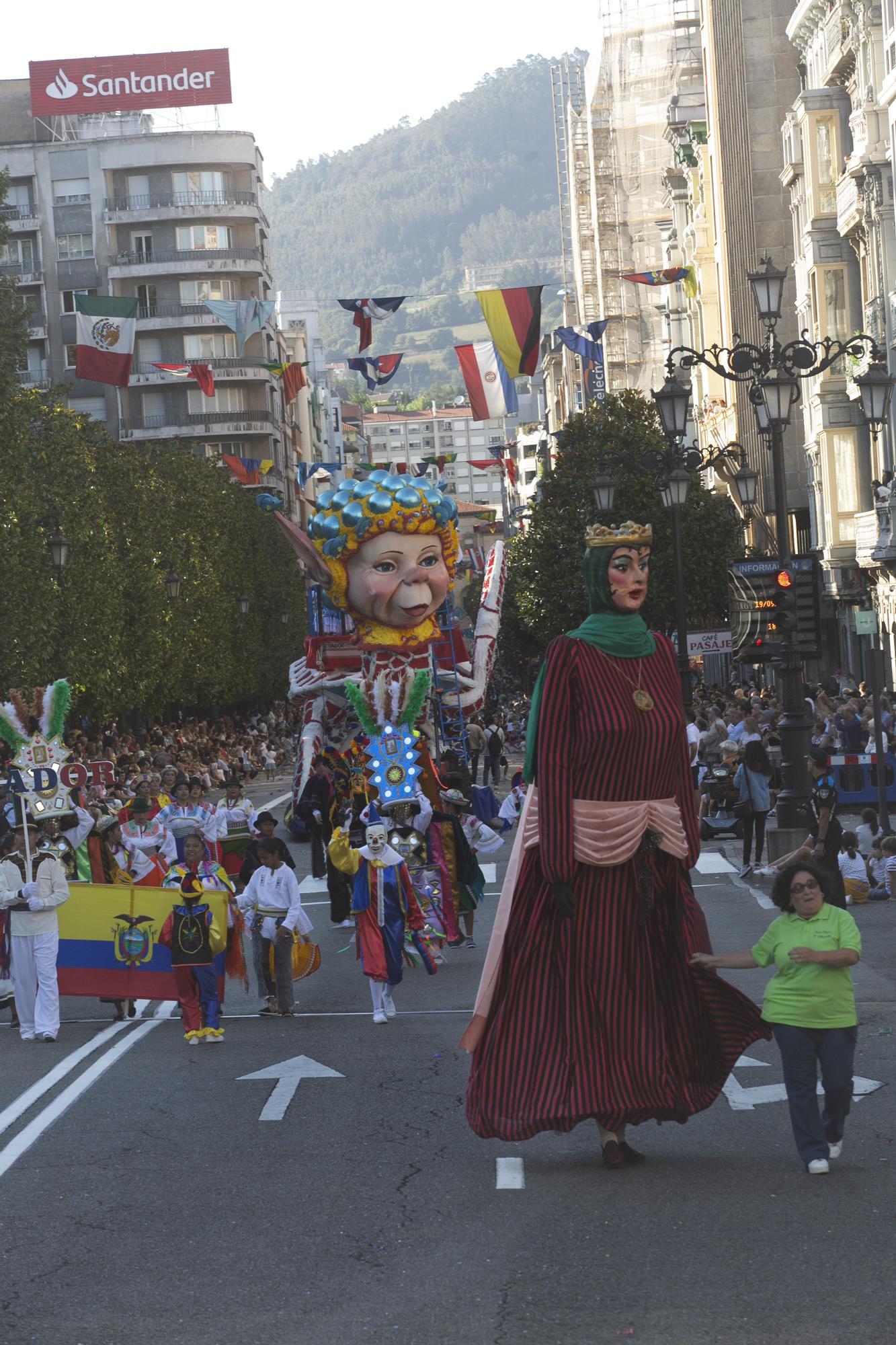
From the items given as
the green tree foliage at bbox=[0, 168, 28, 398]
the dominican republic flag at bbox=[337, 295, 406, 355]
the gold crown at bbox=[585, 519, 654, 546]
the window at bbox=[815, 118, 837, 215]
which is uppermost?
the window at bbox=[815, 118, 837, 215]

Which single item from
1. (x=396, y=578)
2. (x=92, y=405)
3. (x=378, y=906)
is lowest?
(x=378, y=906)

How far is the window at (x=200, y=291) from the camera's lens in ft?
276

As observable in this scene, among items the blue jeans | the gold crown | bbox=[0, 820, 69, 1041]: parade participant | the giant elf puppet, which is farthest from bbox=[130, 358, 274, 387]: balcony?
the blue jeans

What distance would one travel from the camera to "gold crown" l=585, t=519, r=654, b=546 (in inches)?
344

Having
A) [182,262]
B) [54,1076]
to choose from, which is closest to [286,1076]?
[54,1076]

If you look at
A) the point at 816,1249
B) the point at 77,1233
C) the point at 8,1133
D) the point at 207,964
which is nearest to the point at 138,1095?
the point at 8,1133

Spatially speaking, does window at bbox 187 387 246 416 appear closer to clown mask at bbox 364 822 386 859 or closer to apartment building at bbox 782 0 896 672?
apartment building at bbox 782 0 896 672

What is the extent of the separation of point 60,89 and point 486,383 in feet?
168

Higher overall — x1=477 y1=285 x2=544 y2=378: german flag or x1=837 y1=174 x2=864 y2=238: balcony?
x1=837 y1=174 x2=864 y2=238: balcony

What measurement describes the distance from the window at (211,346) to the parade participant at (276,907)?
72714 mm

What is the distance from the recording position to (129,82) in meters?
84.6

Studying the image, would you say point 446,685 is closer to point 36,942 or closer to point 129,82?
point 36,942

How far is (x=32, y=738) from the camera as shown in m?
16.6

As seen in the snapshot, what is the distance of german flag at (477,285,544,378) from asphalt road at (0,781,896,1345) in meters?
22.3
